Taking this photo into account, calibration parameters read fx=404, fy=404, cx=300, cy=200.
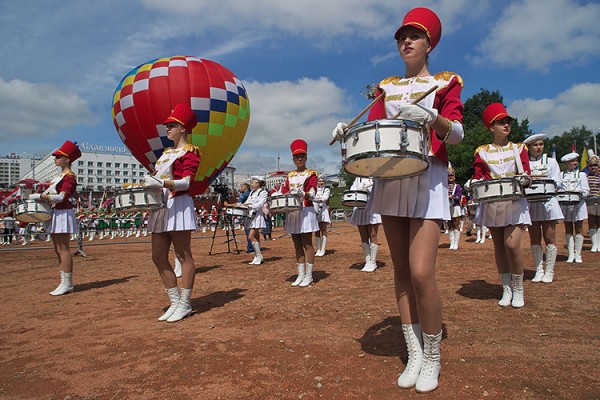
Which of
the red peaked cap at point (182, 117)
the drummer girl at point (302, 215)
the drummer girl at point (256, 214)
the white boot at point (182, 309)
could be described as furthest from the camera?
the drummer girl at point (256, 214)

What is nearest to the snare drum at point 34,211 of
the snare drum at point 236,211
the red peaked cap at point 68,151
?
the red peaked cap at point 68,151

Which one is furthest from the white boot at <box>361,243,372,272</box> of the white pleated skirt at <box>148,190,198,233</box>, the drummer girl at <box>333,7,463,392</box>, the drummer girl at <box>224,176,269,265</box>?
the drummer girl at <box>333,7,463,392</box>

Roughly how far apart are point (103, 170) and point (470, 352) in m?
107

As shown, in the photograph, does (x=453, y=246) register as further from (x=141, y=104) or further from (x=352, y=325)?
(x=141, y=104)

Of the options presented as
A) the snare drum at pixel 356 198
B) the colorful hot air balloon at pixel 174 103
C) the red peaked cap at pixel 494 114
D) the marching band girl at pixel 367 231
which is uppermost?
the colorful hot air balloon at pixel 174 103

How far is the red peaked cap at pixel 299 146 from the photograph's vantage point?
7084 millimetres

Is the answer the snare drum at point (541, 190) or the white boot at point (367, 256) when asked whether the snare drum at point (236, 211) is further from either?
the snare drum at point (541, 190)

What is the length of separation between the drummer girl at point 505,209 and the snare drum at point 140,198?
3935 mm

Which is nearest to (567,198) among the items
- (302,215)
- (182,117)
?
(302,215)

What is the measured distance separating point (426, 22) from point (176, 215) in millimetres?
3535

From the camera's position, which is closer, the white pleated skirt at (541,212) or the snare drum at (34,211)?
the white pleated skirt at (541,212)

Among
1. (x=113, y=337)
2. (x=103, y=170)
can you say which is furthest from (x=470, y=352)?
(x=103, y=170)

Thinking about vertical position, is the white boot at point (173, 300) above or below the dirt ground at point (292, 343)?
above

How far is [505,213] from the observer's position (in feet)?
16.2
